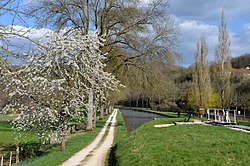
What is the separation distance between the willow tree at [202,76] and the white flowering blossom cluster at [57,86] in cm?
3368

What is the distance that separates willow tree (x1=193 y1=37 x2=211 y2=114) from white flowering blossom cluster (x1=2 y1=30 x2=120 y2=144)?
33677 mm

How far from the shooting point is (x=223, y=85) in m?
33.6

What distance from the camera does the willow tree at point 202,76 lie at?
46.9 m

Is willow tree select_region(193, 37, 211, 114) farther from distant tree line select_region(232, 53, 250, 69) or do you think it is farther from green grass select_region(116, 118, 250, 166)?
distant tree line select_region(232, 53, 250, 69)

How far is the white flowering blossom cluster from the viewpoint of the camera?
1454cm

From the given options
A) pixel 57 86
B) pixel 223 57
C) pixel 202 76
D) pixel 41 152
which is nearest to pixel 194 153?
pixel 57 86

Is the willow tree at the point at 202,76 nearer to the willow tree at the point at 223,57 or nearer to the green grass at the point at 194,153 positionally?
the willow tree at the point at 223,57

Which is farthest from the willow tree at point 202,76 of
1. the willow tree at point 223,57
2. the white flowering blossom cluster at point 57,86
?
the white flowering blossom cluster at point 57,86

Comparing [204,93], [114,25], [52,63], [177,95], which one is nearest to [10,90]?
[52,63]

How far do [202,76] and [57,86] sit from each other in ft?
118

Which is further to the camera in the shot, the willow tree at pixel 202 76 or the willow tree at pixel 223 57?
the willow tree at pixel 202 76

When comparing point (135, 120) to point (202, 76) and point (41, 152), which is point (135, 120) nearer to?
point (202, 76)

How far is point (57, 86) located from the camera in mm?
14562

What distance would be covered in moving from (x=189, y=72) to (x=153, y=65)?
214 feet
